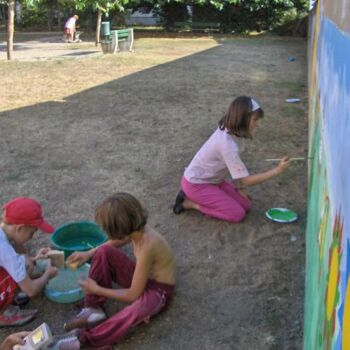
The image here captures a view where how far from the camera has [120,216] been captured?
8.43 feet

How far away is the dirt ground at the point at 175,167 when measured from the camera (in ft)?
9.78

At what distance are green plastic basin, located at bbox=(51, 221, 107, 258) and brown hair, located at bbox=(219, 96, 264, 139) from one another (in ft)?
3.81

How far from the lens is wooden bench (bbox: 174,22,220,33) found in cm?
2008

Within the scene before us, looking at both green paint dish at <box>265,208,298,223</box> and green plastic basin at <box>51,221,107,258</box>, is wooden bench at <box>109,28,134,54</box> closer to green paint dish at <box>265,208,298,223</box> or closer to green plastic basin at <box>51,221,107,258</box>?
green paint dish at <box>265,208,298,223</box>

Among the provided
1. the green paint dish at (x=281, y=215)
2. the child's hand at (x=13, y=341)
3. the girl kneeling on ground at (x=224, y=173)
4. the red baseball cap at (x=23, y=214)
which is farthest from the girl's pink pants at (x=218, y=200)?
the child's hand at (x=13, y=341)

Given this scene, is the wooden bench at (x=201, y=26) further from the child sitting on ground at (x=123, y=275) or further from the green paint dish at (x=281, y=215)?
the child sitting on ground at (x=123, y=275)

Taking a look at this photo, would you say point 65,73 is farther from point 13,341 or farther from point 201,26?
point 201,26

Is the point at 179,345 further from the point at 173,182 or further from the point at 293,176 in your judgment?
the point at 293,176

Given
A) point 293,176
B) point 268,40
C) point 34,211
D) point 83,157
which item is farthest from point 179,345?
point 268,40

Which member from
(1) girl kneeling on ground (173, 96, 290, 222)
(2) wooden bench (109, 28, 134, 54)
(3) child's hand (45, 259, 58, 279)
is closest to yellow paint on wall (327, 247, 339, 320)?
(3) child's hand (45, 259, 58, 279)

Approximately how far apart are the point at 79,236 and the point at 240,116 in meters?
1.39

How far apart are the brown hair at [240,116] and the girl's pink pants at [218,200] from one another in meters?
0.55

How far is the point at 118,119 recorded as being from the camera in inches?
270

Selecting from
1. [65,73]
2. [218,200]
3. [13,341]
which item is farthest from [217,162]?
[65,73]
